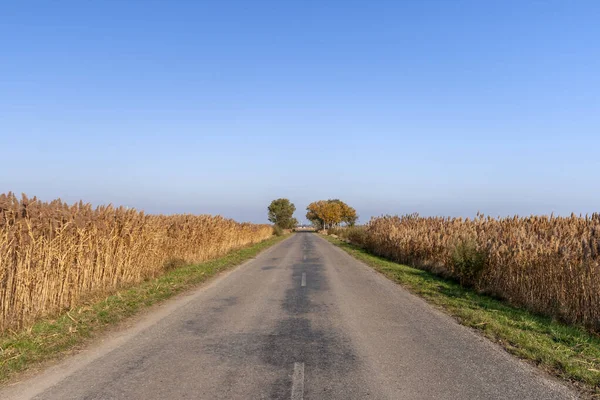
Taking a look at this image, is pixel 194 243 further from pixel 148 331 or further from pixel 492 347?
pixel 492 347

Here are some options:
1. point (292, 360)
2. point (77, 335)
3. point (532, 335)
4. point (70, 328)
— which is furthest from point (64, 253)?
point (532, 335)

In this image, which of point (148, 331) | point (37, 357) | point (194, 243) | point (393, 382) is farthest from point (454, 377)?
point (194, 243)

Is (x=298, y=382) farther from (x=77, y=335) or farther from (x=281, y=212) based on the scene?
(x=281, y=212)

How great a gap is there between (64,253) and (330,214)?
347 feet

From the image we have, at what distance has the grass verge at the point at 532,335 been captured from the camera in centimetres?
613

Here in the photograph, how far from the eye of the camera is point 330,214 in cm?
11475

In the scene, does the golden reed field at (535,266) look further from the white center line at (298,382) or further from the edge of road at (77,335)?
the edge of road at (77,335)

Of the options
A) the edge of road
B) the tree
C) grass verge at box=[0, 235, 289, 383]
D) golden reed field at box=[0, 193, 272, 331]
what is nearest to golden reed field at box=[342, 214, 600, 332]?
the edge of road

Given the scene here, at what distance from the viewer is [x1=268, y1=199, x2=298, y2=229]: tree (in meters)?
110

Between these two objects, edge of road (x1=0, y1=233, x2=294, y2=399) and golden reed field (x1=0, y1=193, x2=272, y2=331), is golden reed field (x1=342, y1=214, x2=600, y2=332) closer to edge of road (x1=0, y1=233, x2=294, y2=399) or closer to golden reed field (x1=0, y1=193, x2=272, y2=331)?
edge of road (x1=0, y1=233, x2=294, y2=399)

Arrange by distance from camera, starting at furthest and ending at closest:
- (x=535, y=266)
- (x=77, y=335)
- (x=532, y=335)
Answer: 1. (x=535, y=266)
2. (x=532, y=335)
3. (x=77, y=335)

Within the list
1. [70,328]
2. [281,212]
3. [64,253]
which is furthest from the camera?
[281,212]

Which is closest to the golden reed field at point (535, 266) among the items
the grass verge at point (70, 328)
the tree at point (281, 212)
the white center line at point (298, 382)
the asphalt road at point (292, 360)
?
the asphalt road at point (292, 360)

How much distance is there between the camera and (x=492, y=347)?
716cm
